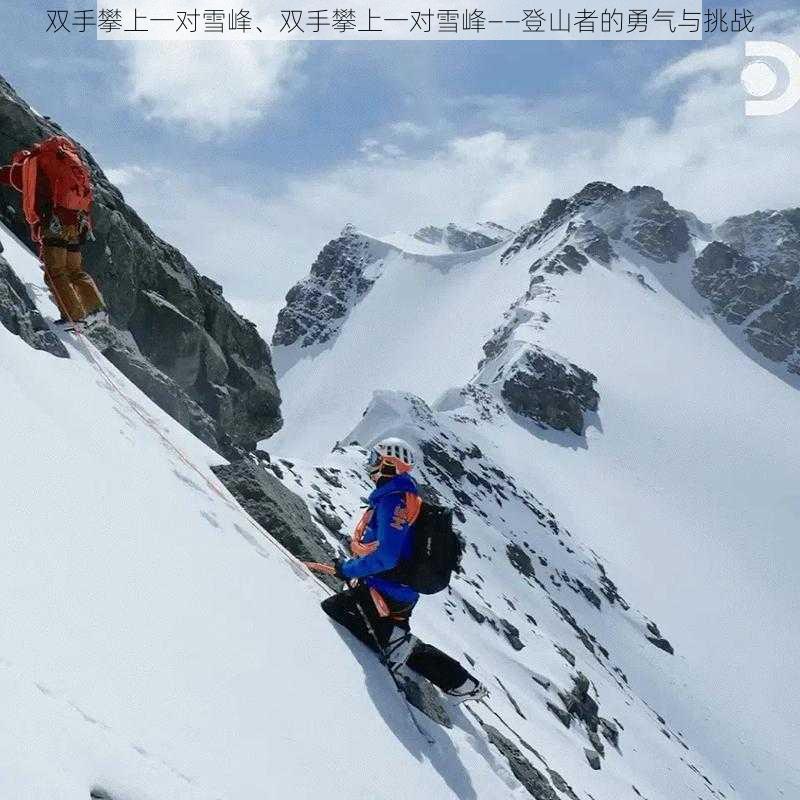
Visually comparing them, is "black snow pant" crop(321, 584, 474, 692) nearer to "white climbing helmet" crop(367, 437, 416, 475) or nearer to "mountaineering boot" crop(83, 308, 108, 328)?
"white climbing helmet" crop(367, 437, 416, 475)

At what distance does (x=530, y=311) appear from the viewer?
326ft

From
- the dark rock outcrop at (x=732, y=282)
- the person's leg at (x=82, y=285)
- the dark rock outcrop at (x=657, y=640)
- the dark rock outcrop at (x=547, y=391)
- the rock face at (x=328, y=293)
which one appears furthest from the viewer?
Answer: the rock face at (x=328, y=293)

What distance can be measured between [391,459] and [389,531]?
29.2 inches

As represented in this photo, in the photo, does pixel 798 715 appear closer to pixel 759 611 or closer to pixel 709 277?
pixel 759 611

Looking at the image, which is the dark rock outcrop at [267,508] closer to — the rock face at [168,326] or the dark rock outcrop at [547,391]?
the rock face at [168,326]

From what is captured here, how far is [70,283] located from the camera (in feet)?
37.5

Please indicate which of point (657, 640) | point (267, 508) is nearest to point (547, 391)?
point (657, 640)

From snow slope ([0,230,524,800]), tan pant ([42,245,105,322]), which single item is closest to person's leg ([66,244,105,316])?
tan pant ([42,245,105,322])

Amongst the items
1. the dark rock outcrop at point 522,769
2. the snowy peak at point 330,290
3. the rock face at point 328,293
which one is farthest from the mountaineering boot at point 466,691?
the rock face at point 328,293

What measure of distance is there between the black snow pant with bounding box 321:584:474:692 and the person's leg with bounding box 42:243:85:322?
5.93 m

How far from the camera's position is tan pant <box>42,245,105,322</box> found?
1119 cm

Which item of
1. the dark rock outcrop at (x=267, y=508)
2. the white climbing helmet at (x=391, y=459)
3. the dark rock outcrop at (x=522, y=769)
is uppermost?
the white climbing helmet at (x=391, y=459)

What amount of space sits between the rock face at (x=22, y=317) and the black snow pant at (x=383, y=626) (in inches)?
172

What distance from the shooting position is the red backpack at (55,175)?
11.3 m
